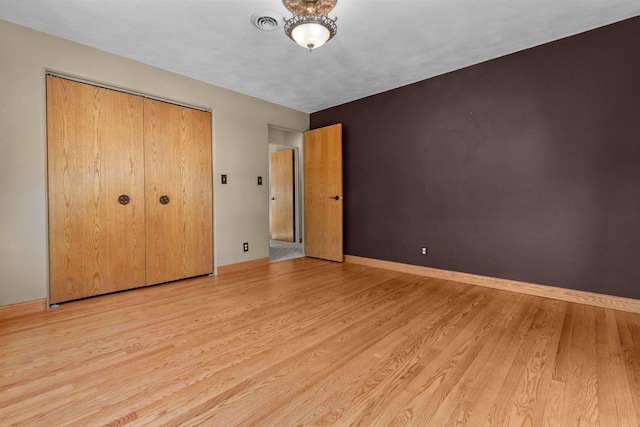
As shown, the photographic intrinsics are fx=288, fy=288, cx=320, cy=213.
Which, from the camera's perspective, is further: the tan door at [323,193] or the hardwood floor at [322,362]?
the tan door at [323,193]

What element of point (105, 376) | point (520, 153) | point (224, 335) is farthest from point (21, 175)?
point (520, 153)

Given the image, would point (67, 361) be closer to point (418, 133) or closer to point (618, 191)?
point (418, 133)

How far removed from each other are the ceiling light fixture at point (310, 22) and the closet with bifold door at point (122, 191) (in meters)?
2.06

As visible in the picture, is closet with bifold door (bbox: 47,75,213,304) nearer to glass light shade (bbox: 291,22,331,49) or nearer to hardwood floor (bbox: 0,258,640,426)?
hardwood floor (bbox: 0,258,640,426)

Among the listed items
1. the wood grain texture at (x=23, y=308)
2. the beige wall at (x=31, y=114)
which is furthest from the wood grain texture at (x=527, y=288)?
the wood grain texture at (x=23, y=308)

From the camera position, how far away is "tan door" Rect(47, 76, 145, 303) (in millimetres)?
2658

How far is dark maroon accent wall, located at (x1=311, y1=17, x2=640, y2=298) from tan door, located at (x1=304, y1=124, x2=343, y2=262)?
1.74 feet

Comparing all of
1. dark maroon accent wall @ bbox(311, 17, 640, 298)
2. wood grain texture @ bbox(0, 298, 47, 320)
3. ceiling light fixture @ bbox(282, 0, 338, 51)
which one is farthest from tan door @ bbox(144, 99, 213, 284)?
dark maroon accent wall @ bbox(311, 17, 640, 298)

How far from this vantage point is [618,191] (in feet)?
8.20

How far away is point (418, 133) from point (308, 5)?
2.22 meters

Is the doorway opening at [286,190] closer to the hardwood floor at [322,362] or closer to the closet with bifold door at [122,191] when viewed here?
the closet with bifold door at [122,191]

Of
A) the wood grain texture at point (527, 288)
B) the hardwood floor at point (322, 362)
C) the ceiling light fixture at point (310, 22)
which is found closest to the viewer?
the hardwood floor at point (322, 362)

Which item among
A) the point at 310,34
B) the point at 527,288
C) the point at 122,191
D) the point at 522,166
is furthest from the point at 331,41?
the point at 527,288

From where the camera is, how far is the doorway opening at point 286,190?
6070 millimetres
